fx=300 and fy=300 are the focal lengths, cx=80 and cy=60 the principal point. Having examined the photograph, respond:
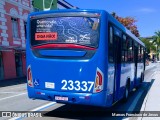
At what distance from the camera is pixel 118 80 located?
10.0 meters

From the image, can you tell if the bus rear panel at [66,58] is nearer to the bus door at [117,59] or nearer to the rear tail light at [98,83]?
the rear tail light at [98,83]

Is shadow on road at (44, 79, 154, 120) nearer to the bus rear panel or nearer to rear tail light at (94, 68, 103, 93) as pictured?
the bus rear panel

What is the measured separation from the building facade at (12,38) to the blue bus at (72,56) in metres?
19.0

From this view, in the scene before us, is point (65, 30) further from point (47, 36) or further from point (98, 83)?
point (98, 83)

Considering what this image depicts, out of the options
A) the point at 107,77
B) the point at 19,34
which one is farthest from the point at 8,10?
the point at 107,77

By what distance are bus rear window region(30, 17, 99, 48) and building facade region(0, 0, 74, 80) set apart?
19.0 meters

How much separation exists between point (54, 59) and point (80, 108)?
9.19 ft

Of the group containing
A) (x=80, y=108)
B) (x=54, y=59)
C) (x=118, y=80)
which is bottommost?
(x=80, y=108)

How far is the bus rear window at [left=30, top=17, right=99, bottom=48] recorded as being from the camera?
820cm

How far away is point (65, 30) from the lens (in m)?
8.45

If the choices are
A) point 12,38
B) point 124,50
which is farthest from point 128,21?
point 124,50

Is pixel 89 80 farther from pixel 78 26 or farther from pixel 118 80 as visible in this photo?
pixel 118 80

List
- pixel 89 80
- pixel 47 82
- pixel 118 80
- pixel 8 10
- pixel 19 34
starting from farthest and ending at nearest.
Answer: pixel 19 34, pixel 8 10, pixel 118 80, pixel 47 82, pixel 89 80

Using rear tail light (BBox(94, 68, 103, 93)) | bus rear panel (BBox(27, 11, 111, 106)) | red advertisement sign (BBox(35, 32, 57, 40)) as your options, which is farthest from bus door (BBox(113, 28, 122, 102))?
red advertisement sign (BBox(35, 32, 57, 40))
